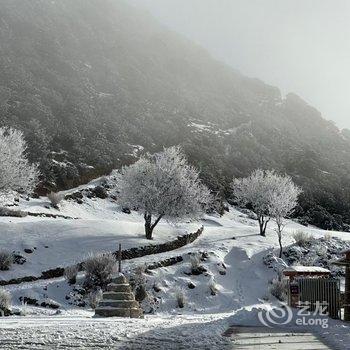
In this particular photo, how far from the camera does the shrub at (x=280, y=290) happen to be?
127 feet

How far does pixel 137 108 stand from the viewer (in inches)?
4286

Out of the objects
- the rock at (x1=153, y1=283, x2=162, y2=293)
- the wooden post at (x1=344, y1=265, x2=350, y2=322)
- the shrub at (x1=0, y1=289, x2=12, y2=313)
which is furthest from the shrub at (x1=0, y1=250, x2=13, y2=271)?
the wooden post at (x1=344, y1=265, x2=350, y2=322)

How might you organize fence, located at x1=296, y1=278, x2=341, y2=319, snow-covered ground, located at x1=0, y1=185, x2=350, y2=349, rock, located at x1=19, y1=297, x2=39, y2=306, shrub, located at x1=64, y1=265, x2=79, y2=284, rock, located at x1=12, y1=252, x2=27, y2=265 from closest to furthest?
snow-covered ground, located at x1=0, y1=185, x2=350, y2=349 < fence, located at x1=296, y1=278, x2=341, y2=319 < rock, located at x1=19, y1=297, x2=39, y2=306 < shrub, located at x1=64, y1=265, x2=79, y2=284 < rock, located at x1=12, y1=252, x2=27, y2=265

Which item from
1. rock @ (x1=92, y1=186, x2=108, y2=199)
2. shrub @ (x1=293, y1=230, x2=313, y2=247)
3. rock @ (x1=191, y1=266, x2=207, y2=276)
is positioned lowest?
rock @ (x1=191, y1=266, x2=207, y2=276)

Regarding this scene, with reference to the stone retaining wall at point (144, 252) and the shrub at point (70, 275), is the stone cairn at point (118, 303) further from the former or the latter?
the stone retaining wall at point (144, 252)

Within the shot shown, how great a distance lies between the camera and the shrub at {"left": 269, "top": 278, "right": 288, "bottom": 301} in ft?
127

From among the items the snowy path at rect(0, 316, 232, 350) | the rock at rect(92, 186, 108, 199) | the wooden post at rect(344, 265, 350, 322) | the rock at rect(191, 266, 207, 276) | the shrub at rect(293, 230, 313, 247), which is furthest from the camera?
the rock at rect(92, 186, 108, 199)

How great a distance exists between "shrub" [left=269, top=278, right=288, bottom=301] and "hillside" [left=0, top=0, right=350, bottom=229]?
3413 cm

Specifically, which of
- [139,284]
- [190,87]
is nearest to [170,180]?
[139,284]

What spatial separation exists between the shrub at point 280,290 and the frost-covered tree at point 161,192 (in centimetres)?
1203

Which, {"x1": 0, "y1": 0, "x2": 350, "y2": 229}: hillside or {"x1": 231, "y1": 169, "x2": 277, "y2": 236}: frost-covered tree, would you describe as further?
{"x1": 0, "y1": 0, "x2": 350, "y2": 229}: hillside

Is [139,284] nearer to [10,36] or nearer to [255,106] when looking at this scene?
[10,36]

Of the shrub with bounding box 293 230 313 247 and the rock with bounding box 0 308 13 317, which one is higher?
the shrub with bounding box 293 230 313 247

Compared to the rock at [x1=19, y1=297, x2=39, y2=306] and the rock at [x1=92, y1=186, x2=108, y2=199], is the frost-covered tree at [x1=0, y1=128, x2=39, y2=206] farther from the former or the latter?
the rock at [x1=19, y1=297, x2=39, y2=306]
